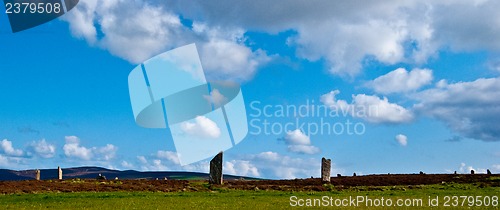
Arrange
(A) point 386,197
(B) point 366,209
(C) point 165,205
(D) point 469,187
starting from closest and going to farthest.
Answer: (B) point 366,209
(C) point 165,205
(A) point 386,197
(D) point 469,187

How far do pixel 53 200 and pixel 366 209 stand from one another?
1988 cm

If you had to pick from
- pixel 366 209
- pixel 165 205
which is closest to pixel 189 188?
pixel 165 205

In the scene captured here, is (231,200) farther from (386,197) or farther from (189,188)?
(189,188)

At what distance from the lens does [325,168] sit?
190 feet

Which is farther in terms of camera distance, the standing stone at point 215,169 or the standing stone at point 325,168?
Answer: the standing stone at point 325,168

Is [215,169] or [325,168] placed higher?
[325,168]

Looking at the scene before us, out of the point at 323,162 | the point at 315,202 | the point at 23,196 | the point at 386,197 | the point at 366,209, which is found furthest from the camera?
the point at 323,162

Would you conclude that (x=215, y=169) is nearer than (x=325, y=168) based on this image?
Yes

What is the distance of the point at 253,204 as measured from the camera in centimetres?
3131

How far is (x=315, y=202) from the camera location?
33.7 m

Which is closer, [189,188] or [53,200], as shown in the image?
[53,200]

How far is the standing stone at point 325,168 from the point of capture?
5759 centimetres

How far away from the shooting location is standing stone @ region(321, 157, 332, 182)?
57594 millimetres

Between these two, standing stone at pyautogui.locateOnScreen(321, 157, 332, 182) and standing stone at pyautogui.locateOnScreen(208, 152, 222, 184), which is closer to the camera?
standing stone at pyautogui.locateOnScreen(208, 152, 222, 184)
